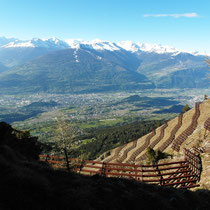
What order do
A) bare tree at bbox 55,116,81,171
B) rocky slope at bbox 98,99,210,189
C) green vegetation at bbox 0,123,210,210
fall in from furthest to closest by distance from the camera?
bare tree at bbox 55,116,81,171
rocky slope at bbox 98,99,210,189
green vegetation at bbox 0,123,210,210

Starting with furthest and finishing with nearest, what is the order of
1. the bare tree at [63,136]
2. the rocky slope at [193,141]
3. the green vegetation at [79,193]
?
the bare tree at [63,136]
the rocky slope at [193,141]
the green vegetation at [79,193]

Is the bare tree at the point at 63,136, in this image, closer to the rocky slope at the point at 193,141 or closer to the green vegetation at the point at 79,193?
the green vegetation at the point at 79,193

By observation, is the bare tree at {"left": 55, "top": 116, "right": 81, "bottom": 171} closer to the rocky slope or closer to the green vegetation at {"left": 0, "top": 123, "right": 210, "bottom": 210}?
the green vegetation at {"left": 0, "top": 123, "right": 210, "bottom": 210}

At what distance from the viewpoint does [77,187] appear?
1402cm

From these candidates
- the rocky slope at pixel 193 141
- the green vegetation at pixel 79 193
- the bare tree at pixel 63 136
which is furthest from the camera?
the bare tree at pixel 63 136

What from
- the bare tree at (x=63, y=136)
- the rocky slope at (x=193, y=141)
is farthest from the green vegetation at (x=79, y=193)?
the bare tree at (x=63, y=136)

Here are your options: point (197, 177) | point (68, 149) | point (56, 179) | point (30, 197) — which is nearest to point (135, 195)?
point (56, 179)

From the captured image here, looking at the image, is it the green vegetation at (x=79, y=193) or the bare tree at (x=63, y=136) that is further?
the bare tree at (x=63, y=136)

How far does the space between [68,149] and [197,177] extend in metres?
17.6

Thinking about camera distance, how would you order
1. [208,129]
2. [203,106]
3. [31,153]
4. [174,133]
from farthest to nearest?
1. [203,106]
2. [174,133]
3. [208,129]
4. [31,153]

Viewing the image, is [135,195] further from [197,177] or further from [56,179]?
[197,177]

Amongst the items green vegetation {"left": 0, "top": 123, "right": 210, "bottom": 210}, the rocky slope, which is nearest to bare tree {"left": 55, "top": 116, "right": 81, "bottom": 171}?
green vegetation {"left": 0, "top": 123, "right": 210, "bottom": 210}

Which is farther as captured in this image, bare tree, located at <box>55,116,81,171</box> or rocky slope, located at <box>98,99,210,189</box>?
bare tree, located at <box>55,116,81,171</box>

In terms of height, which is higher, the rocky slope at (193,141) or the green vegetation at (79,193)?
the green vegetation at (79,193)
